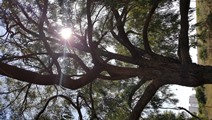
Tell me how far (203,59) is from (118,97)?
15.3ft

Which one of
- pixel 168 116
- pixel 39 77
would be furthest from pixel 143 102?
pixel 39 77

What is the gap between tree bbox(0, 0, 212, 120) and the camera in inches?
99.8

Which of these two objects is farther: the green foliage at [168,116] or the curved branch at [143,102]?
the green foliage at [168,116]

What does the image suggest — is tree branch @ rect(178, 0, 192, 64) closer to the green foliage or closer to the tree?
the tree

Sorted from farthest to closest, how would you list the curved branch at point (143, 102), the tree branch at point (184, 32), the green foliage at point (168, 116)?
the green foliage at point (168, 116)
the curved branch at point (143, 102)
the tree branch at point (184, 32)

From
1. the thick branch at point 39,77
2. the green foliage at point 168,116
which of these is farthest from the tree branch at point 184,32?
the green foliage at point 168,116

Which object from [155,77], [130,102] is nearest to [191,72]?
[155,77]

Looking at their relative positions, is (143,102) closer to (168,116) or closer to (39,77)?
(168,116)

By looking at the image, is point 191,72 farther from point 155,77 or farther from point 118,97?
point 118,97

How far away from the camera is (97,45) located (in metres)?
2.59

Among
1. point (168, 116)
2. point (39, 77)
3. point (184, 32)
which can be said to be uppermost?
point (184, 32)

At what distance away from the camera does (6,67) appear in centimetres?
238

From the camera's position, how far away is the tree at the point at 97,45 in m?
2.54

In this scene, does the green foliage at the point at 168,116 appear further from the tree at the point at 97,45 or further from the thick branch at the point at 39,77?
the thick branch at the point at 39,77
